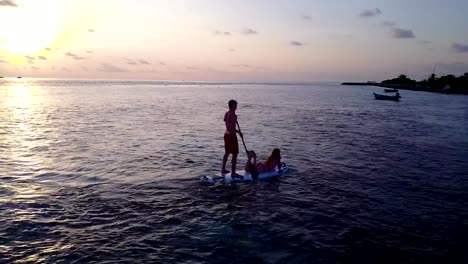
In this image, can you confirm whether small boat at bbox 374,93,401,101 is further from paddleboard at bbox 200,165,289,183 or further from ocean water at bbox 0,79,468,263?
paddleboard at bbox 200,165,289,183

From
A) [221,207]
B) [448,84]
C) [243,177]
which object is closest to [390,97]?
[448,84]

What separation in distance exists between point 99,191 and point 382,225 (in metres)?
8.71

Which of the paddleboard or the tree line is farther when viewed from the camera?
the tree line

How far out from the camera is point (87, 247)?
27.1ft

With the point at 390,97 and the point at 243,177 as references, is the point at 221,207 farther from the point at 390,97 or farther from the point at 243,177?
the point at 390,97

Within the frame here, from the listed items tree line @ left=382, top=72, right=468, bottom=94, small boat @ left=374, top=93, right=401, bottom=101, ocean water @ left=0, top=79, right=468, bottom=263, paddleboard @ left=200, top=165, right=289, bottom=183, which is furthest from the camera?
tree line @ left=382, top=72, right=468, bottom=94

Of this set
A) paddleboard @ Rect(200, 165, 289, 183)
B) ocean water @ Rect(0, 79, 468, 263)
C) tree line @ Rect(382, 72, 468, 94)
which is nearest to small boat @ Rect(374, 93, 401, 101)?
tree line @ Rect(382, 72, 468, 94)

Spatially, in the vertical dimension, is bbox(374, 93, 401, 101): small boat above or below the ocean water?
above

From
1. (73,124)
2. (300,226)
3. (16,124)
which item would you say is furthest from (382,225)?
(16,124)

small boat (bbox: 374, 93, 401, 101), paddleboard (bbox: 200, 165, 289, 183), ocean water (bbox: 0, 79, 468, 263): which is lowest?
ocean water (bbox: 0, 79, 468, 263)

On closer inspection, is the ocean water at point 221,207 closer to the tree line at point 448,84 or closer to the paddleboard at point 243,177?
the paddleboard at point 243,177

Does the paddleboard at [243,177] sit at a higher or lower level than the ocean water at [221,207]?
higher

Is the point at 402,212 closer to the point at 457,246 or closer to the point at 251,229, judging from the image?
the point at 457,246

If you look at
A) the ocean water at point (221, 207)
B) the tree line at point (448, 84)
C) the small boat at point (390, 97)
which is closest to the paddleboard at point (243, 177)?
the ocean water at point (221, 207)
